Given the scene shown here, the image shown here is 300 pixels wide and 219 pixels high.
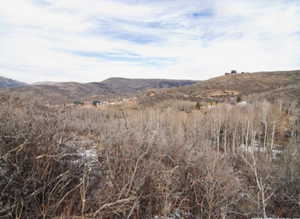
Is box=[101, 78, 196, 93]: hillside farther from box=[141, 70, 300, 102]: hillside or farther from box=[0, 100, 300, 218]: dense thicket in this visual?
box=[0, 100, 300, 218]: dense thicket

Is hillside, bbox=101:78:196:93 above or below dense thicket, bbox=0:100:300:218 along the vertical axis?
above

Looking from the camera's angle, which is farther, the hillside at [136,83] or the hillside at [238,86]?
the hillside at [136,83]

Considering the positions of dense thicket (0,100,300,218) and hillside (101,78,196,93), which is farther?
hillside (101,78,196,93)

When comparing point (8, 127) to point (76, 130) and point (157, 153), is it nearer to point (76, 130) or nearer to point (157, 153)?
point (76, 130)

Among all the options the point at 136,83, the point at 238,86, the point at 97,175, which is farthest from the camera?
the point at 136,83

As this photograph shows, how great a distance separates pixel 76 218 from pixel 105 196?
526 mm

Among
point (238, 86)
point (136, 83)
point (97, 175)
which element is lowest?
point (97, 175)

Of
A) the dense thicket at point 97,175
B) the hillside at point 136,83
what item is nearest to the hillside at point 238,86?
the dense thicket at point 97,175

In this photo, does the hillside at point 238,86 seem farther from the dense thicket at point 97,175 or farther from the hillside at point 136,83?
the hillside at point 136,83

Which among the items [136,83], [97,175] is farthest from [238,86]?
[136,83]

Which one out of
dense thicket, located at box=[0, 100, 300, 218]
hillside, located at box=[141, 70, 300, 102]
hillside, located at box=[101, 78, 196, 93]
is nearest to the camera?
dense thicket, located at box=[0, 100, 300, 218]

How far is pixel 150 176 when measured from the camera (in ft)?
11.8

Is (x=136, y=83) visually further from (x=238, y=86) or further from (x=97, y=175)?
(x=97, y=175)

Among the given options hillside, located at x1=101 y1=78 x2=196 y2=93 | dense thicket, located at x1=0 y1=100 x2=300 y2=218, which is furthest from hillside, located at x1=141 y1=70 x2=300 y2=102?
hillside, located at x1=101 y1=78 x2=196 y2=93
